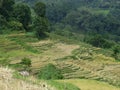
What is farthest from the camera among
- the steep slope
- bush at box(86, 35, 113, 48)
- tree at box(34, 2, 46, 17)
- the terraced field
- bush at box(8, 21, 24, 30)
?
bush at box(86, 35, 113, 48)

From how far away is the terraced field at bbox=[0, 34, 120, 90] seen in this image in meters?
25.9

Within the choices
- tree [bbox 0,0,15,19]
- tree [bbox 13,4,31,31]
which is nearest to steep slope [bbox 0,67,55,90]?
tree [bbox 0,0,15,19]

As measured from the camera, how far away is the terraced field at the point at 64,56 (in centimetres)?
2594

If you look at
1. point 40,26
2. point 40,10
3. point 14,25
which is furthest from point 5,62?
point 40,10

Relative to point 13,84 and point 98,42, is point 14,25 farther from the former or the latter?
point 13,84

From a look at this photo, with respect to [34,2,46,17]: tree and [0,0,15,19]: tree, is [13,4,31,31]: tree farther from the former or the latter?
[34,2,46,17]: tree

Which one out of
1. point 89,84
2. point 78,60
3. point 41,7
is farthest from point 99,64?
point 89,84

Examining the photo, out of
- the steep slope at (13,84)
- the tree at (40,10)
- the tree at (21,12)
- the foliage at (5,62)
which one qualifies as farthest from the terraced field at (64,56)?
the steep slope at (13,84)

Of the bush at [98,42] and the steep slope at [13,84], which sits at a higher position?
the steep slope at [13,84]

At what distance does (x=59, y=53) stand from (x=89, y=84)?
18.7 metres

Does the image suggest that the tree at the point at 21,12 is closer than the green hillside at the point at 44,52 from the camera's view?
No

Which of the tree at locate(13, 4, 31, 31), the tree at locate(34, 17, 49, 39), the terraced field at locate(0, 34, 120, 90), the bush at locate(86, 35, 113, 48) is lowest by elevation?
the bush at locate(86, 35, 113, 48)

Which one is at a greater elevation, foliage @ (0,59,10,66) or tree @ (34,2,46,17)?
tree @ (34,2,46,17)

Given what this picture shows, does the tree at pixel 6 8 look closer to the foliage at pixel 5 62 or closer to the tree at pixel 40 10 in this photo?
the tree at pixel 40 10
